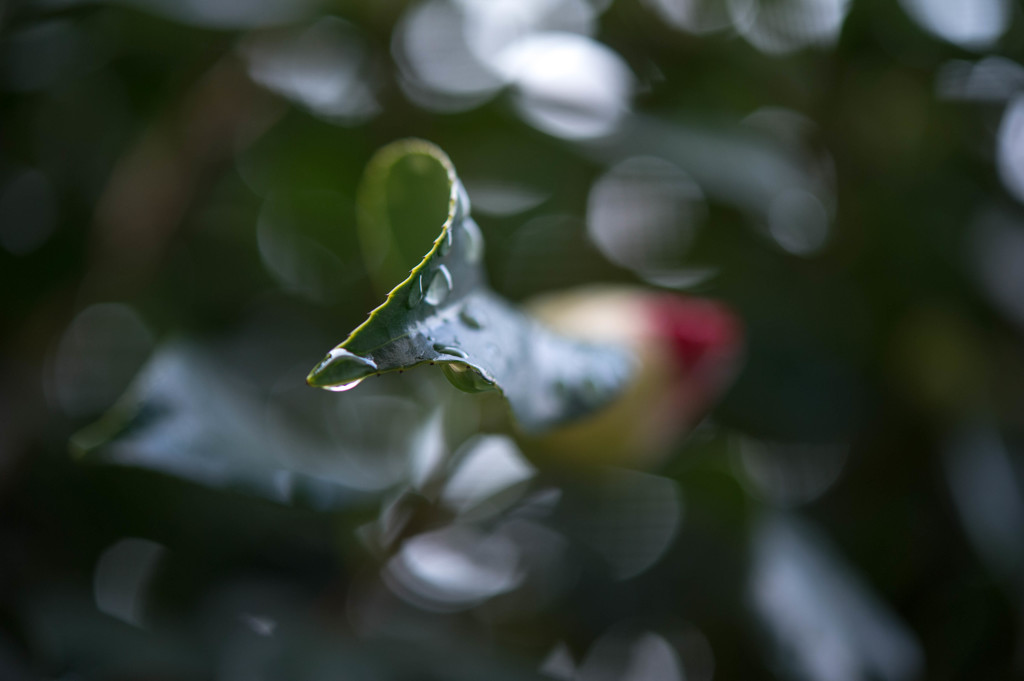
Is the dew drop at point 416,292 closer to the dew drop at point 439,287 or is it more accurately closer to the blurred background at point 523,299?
the dew drop at point 439,287

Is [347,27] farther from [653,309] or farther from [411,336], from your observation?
[411,336]

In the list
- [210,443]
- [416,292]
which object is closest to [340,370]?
[416,292]

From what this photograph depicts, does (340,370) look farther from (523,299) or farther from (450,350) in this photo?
(523,299)

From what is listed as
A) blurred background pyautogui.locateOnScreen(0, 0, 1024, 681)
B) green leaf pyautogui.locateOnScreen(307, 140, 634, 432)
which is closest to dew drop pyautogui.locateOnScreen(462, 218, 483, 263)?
green leaf pyautogui.locateOnScreen(307, 140, 634, 432)

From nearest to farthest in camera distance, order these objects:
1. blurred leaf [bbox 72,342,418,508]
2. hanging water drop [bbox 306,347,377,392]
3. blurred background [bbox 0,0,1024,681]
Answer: hanging water drop [bbox 306,347,377,392] < blurred leaf [bbox 72,342,418,508] < blurred background [bbox 0,0,1024,681]

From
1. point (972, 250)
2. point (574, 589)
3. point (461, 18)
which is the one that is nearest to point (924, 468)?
point (972, 250)

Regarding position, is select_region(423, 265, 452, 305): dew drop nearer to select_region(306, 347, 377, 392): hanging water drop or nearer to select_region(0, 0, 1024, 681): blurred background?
select_region(306, 347, 377, 392): hanging water drop

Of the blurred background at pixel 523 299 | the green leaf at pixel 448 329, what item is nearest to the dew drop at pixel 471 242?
the green leaf at pixel 448 329

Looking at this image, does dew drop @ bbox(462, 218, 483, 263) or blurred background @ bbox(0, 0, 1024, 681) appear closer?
dew drop @ bbox(462, 218, 483, 263)

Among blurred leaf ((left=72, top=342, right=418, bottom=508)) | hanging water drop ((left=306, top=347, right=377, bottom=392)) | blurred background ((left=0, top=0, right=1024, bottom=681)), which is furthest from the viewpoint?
blurred background ((left=0, top=0, right=1024, bottom=681))
